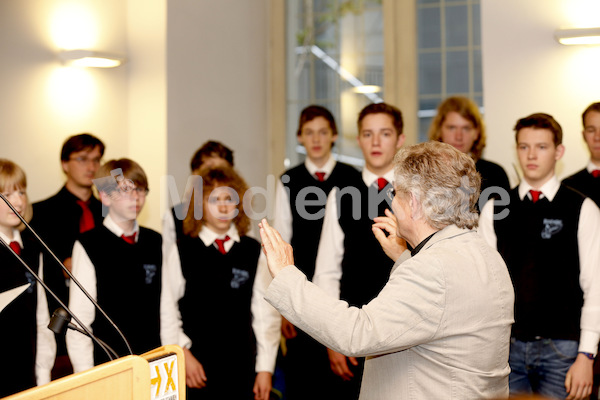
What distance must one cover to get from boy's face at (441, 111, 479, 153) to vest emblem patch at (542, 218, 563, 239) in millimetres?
869

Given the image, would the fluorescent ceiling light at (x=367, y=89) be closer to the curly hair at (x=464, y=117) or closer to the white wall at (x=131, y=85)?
the white wall at (x=131, y=85)

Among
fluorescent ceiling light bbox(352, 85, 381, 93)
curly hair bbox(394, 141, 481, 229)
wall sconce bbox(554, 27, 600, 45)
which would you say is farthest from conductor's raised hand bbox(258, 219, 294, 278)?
fluorescent ceiling light bbox(352, 85, 381, 93)

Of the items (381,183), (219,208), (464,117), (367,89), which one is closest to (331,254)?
(381,183)

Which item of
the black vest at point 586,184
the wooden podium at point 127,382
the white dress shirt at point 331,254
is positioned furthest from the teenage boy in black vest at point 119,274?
the black vest at point 586,184

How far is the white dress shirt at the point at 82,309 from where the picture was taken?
251cm

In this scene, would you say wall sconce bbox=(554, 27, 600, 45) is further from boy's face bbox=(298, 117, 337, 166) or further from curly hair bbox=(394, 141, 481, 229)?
curly hair bbox=(394, 141, 481, 229)

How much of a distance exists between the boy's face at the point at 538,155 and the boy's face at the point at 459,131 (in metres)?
0.71

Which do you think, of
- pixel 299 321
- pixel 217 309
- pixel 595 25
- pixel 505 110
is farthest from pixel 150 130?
pixel 299 321

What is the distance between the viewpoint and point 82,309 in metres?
2.53

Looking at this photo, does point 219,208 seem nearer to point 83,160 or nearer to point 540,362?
point 83,160

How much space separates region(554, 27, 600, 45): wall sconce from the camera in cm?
382

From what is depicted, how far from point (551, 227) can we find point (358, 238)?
75 centimetres

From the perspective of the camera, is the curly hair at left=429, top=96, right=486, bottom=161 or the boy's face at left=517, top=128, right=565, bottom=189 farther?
the curly hair at left=429, top=96, right=486, bottom=161

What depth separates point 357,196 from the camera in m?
2.96
